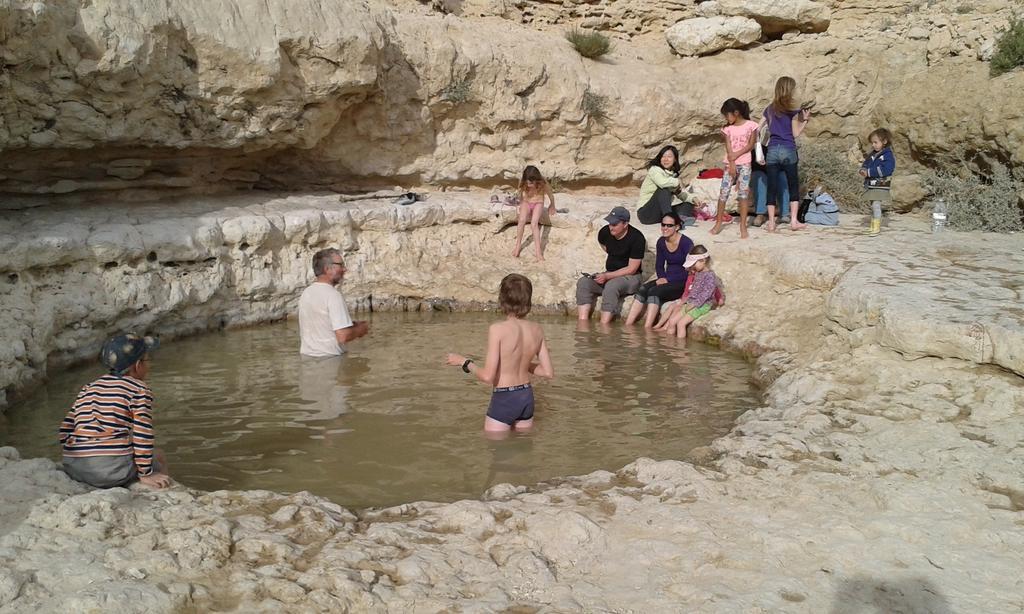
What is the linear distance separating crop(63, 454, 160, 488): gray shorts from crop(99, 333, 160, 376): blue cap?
504 mm

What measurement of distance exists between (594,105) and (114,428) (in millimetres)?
10576

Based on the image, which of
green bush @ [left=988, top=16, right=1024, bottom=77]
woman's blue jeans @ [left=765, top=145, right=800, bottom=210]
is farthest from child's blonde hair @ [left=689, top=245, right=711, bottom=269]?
green bush @ [left=988, top=16, right=1024, bottom=77]

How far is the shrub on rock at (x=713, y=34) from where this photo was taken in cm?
1522

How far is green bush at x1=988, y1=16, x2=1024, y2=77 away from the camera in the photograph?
12.2 meters

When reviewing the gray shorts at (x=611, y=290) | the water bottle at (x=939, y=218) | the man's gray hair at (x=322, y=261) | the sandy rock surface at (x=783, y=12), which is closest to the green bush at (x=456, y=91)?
the gray shorts at (x=611, y=290)

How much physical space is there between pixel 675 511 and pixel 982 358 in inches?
131

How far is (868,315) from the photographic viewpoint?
763cm

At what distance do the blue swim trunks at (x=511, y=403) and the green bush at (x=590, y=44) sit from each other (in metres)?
9.53

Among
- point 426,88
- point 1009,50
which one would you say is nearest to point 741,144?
point 1009,50

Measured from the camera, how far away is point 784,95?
10758 millimetres

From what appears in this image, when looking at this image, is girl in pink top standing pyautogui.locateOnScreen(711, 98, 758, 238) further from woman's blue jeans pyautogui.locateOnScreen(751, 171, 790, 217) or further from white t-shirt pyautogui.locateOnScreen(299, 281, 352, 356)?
white t-shirt pyautogui.locateOnScreen(299, 281, 352, 356)

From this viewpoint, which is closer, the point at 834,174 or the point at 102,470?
the point at 102,470

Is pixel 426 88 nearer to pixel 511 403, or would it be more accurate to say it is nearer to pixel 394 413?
pixel 394 413

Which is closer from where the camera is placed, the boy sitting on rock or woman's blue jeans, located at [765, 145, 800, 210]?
the boy sitting on rock
